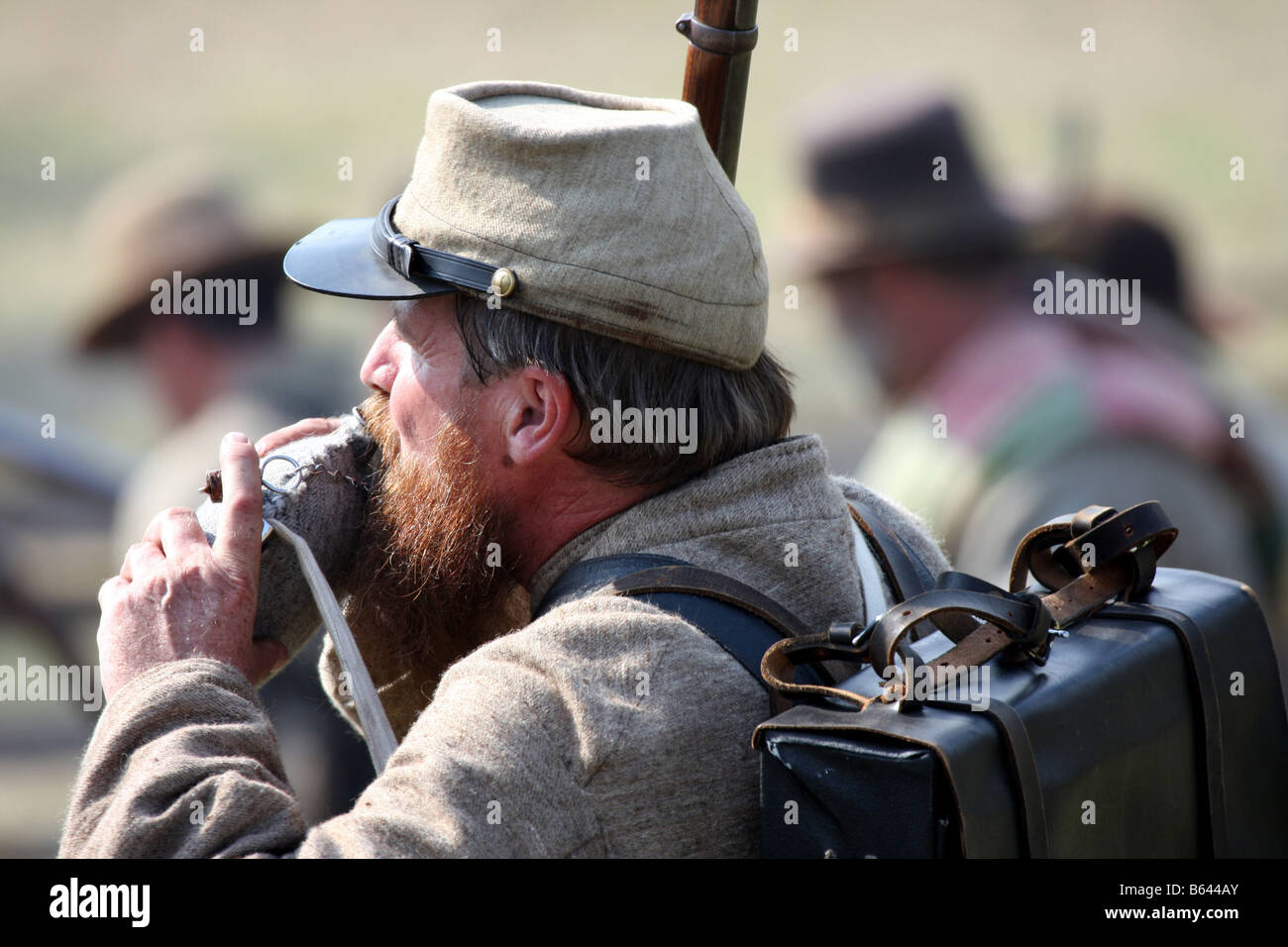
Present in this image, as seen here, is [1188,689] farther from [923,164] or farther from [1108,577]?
[923,164]

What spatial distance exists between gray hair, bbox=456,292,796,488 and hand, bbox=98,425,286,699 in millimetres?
354

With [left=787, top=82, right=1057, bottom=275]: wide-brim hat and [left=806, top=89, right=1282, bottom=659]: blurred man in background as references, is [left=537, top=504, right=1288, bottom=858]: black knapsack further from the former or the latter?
[left=787, top=82, right=1057, bottom=275]: wide-brim hat

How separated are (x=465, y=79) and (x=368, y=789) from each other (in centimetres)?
610

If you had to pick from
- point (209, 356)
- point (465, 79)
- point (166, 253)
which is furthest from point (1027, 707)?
point (465, 79)

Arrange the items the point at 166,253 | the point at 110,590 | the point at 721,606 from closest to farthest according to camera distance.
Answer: the point at 721,606 < the point at 110,590 < the point at 166,253

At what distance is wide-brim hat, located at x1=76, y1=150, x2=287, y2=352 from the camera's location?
18.1 feet

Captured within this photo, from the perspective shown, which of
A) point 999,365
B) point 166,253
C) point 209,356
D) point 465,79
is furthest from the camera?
point 465,79

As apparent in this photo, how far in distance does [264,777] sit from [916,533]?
3.52 ft

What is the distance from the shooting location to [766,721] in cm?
152

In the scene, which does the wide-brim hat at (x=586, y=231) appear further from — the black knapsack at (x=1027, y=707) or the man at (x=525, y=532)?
the black knapsack at (x=1027, y=707)

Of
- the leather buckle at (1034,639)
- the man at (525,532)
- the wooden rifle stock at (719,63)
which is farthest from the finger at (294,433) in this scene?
the leather buckle at (1034,639)

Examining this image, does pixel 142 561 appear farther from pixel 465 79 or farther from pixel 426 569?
pixel 465 79

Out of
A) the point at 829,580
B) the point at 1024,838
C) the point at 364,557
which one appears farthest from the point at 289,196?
the point at 1024,838

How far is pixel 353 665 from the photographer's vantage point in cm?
179
